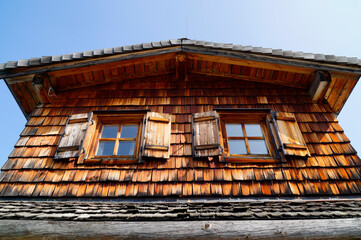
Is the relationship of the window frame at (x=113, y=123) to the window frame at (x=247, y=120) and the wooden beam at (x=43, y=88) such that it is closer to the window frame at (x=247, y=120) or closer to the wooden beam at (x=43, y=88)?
the wooden beam at (x=43, y=88)

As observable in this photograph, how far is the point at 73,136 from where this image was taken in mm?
4484

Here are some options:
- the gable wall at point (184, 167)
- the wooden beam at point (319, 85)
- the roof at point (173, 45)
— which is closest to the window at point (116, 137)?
the gable wall at point (184, 167)

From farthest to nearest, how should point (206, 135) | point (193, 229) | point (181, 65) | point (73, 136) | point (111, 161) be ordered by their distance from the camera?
point (181, 65) < point (73, 136) < point (206, 135) < point (111, 161) < point (193, 229)

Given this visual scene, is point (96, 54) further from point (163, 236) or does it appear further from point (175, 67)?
point (163, 236)

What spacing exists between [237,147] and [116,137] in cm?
236

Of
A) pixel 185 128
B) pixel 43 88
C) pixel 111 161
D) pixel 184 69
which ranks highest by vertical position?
pixel 184 69

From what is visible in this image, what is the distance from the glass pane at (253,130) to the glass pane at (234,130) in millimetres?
137

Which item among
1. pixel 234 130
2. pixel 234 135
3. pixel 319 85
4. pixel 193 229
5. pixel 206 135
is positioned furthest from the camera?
pixel 319 85

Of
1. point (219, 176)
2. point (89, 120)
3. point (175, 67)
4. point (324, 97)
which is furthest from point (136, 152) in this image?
point (324, 97)

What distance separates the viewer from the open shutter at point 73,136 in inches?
167

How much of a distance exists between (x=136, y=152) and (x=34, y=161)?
71.5 inches

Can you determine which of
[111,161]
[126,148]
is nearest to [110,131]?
[126,148]

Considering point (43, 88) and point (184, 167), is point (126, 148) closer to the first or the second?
point (184, 167)

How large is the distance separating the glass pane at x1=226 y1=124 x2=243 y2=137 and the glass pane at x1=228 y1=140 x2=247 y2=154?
7.0 inches
